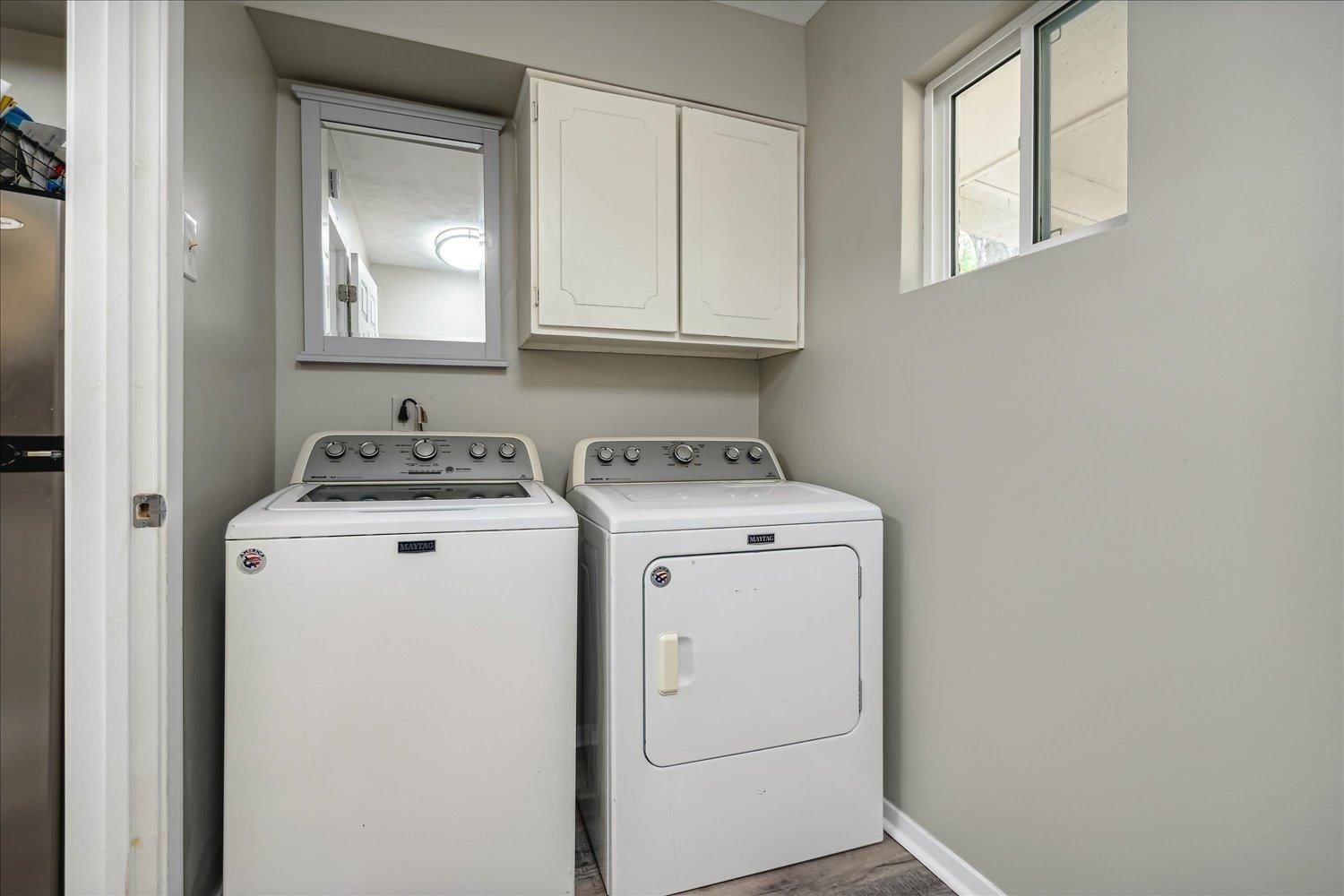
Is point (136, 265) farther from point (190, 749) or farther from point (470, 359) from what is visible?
point (470, 359)

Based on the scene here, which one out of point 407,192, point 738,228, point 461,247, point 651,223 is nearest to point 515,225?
point 461,247

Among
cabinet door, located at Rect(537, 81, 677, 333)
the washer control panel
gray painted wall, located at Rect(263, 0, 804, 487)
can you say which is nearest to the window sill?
cabinet door, located at Rect(537, 81, 677, 333)

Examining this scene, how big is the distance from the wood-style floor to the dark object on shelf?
1.69 meters

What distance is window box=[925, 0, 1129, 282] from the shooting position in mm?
1311

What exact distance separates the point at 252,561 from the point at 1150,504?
1758 millimetres

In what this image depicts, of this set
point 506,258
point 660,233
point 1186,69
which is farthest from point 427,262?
point 1186,69

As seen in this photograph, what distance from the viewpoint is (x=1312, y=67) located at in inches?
35.3

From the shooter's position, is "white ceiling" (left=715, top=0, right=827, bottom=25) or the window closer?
the window

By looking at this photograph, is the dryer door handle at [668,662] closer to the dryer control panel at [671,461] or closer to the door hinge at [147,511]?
the dryer control panel at [671,461]

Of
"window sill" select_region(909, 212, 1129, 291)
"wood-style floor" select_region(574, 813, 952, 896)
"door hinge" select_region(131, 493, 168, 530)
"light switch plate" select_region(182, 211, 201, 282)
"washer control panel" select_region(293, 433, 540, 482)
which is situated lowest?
"wood-style floor" select_region(574, 813, 952, 896)

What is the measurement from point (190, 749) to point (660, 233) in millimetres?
1803

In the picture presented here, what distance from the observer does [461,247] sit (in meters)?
2.13

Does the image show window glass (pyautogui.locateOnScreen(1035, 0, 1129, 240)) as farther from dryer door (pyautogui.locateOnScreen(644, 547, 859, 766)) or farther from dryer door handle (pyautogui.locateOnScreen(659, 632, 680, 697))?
dryer door handle (pyautogui.locateOnScreen(659, 632, 680, 697))

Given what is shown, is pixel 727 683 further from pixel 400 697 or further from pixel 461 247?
pixel 461 247
